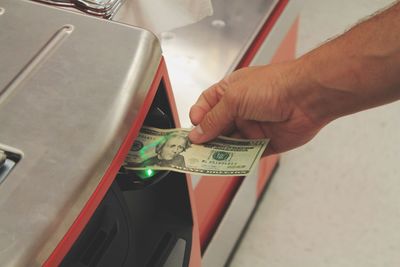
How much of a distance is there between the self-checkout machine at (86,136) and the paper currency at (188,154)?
21 mm

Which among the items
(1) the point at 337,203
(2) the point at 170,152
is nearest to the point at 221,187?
(2) the point at 170,152

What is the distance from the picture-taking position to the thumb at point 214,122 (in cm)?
84

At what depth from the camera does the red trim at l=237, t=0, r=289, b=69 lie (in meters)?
1.05

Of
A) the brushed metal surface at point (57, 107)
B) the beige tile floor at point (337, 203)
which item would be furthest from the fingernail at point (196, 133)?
the beige tile floor at point (337, 203)

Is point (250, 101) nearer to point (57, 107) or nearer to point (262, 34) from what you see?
point (262, 34)

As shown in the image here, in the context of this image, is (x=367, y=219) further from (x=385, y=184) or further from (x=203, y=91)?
(x=203, y=91)

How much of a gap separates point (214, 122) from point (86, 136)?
35 cm

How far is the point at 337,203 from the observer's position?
5.96 ft

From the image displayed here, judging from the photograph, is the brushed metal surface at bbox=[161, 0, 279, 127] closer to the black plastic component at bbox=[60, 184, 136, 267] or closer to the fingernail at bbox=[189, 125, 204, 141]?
the fingernail at bbox=[189, 125, 204, 141]

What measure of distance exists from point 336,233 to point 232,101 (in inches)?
41.2

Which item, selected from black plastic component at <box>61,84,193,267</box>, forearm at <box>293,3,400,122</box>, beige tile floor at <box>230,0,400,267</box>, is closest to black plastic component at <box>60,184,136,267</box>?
black plastic component at <box>61,84,193,267</box>

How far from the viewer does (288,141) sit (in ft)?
3.38

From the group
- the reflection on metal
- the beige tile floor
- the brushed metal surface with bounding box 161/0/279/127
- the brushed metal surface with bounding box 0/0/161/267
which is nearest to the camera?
the brushed metal surface with bounding box 0/0/161/267

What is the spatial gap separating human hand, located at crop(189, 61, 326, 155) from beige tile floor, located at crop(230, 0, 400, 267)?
88 centimetres
